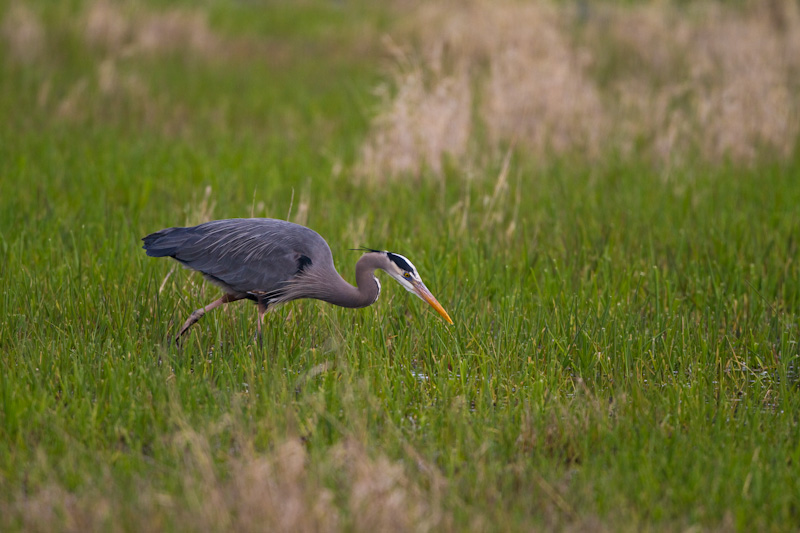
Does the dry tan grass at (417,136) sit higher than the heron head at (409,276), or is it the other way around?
the dry tan grass at (417,136)

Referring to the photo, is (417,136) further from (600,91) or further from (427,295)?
(600,91)

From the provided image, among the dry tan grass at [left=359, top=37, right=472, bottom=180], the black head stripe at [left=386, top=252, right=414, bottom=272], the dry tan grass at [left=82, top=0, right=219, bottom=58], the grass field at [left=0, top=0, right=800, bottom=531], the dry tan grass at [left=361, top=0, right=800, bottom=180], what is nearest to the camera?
the grass field at [left=0, top=0, right=800, bottom=531]

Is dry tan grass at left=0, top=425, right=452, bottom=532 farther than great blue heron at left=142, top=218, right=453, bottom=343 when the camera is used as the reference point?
No

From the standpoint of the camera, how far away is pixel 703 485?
3176mm

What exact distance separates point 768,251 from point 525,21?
7.18 m

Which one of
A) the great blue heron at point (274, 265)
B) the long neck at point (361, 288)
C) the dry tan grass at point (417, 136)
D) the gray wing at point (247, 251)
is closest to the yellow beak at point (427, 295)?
the great blue heron at point (274, 265)

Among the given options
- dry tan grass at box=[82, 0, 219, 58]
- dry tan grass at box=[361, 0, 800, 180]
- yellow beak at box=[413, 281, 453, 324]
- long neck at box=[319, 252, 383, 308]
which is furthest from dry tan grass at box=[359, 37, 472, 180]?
dry tan grass at box=[82, 0, 219, 58]

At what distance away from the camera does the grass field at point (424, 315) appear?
3104mm

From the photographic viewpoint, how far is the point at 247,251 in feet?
14.7

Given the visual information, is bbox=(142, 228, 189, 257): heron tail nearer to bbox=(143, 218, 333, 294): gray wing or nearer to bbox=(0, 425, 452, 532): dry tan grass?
bbox=(143, 218, 333, 294): gray wing

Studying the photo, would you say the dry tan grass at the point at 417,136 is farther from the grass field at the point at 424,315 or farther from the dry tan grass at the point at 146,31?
the dry tan grass at the point at 146,31

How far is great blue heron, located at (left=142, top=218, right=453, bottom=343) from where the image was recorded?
440cm

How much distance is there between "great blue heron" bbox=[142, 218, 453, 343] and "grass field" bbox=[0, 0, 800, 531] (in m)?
0.24

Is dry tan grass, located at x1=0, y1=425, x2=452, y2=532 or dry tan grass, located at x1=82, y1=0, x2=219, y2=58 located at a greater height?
dry tan grass, located at x1=82, y1=0, x2=219, y2=58
